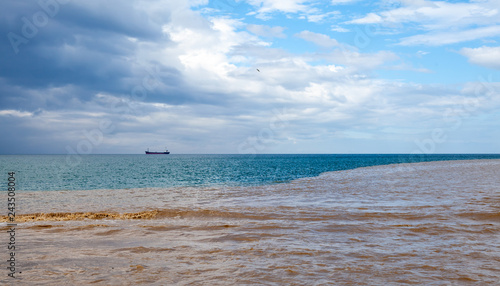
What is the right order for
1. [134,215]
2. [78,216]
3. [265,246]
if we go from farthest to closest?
[134,215] < [78,216] < [265,246]

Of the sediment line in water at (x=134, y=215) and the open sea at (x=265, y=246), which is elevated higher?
the open sea at (x=265, y=246)

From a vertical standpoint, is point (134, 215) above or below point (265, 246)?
below

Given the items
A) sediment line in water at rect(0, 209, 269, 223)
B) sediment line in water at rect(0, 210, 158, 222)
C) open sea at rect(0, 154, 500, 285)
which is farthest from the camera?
sediment line in water at rect(0, 209, 269, 223)

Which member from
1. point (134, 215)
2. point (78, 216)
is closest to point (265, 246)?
point (134, 215)

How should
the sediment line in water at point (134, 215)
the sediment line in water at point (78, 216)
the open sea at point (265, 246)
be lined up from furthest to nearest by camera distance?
the sediment line in water at point (134, 215), the sediment line in water at point (78, 216), the open sea at point (265, 246)

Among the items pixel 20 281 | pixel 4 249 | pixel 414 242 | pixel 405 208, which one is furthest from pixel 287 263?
pixel 405 208

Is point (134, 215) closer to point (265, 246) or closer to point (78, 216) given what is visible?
point (78, 216)

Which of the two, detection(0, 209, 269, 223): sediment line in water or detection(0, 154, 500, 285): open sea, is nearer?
detection(0, 154, 500, 285): open sea

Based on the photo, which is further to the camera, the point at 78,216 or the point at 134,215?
the point at 134,215

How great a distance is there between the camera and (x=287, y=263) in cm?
Answer: 977

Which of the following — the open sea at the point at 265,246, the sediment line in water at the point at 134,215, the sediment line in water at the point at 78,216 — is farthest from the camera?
the sediment line in water at the point at 134,215

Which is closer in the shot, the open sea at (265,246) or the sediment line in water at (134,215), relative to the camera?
the open sea at (265,246)

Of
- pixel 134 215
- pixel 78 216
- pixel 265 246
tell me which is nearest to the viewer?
pixel 265 246

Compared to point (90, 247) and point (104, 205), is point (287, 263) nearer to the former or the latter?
point (90, 247)
